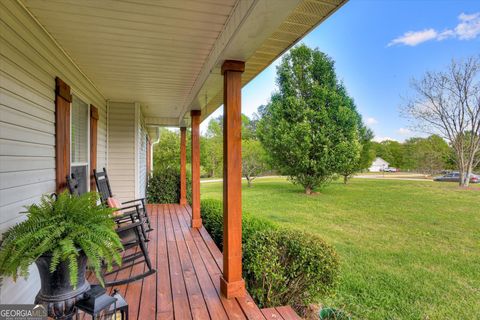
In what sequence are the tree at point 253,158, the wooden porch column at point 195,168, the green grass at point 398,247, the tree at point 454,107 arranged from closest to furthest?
the green grass at point 398,247 < the wooden porch column at point 195,168 < the tree at point 454,107 < the tree at point 253,158

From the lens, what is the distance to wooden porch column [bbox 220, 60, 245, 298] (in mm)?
2289

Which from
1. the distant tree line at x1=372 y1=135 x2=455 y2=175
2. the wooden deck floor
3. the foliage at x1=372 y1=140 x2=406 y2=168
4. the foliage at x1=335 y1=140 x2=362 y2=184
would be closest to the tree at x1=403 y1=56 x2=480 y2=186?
the distant tree line at x1=372 y1=135 x2=455 y2=175

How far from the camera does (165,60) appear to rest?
2828 millimetres

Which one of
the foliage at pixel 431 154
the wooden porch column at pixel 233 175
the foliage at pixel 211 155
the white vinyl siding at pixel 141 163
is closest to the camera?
the wooden porch column at pixel 233 175

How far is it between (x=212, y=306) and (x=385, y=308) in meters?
2.41

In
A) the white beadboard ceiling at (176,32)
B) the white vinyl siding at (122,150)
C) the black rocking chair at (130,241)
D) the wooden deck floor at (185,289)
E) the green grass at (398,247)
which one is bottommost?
the green grass at (398,247)

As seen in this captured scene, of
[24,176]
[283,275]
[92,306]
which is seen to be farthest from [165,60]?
[283,275]

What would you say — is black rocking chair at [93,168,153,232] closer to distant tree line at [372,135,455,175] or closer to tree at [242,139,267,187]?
tree at [242,139,267,187]

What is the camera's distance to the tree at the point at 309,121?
11.9 meters

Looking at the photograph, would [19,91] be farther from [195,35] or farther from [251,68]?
[251,68]

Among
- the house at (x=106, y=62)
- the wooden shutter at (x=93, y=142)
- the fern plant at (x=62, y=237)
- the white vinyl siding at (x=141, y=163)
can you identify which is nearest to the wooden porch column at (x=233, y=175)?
the house at (x=106, y=62)

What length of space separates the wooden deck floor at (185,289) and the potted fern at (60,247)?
2.23 ft

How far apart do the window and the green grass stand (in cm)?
353

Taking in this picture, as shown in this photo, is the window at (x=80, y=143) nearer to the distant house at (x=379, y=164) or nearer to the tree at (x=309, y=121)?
the tree at (x=309, y=121)
